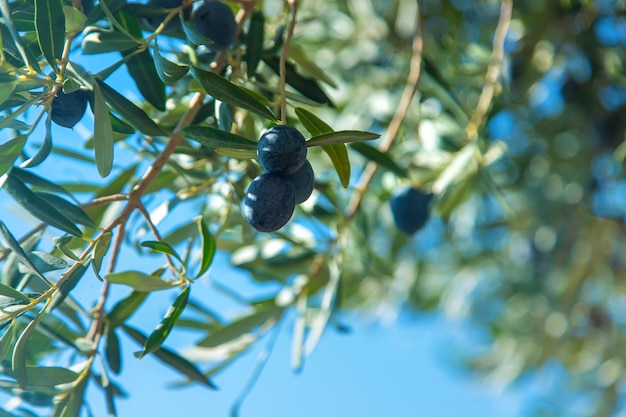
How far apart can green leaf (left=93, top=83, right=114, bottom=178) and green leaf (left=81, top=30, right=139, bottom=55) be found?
0.18 ft

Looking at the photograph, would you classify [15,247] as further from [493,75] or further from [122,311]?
[493,75]

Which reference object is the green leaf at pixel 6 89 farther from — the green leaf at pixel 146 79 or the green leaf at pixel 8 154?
the green leaf at pixel 146 79

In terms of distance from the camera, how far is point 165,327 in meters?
0.71

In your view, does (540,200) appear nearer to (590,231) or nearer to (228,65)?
(590,231)

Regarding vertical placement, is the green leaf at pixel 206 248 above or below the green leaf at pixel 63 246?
above

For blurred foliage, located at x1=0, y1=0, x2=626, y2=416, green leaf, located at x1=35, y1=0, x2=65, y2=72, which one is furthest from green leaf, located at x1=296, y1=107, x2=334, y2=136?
green leaf, located at x1=35, y1=0, x2=65, y2=72

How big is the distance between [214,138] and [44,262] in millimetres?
186

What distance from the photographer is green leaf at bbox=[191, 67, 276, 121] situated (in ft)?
2.11

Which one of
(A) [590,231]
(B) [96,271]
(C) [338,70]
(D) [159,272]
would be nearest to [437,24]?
(C) [338,70]

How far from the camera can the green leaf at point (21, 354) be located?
65cm

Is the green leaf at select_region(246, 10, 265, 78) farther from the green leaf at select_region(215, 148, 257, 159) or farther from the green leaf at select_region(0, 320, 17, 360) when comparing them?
the green leaf at select_region(0, 320, 17, 360)

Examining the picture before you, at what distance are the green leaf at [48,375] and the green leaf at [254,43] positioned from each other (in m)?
0.34

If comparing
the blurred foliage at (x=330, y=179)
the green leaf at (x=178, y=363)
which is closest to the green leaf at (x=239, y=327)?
the blurred foliage at (x=330, y=179)

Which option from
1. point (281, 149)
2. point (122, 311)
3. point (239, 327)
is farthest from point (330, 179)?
point (281, 149)
